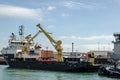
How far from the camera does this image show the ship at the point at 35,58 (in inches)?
2475

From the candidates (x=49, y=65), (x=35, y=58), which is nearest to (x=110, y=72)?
(x=49, y=65)

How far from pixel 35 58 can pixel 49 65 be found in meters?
8.22

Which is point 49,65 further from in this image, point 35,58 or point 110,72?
point 110,72

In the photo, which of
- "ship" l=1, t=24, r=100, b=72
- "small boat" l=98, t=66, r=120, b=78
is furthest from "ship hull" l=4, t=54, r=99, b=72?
"small boat" l=98, t=66, r=120, b=78

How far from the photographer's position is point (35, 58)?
2950 inches

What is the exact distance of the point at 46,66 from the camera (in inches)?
2680

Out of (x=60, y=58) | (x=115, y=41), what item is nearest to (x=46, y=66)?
(x=60, y=58)

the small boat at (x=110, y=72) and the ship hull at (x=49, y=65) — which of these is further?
the ship hull at (x=49, y=65)

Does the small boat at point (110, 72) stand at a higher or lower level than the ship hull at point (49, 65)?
lower

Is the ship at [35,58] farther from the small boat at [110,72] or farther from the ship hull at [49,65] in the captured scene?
the small boat at [110,72]

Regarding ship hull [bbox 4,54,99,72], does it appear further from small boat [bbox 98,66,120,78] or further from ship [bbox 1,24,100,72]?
small boat [bbox 98,66,120,78]

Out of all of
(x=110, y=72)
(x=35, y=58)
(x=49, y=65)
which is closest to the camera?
(x=110, y=72)

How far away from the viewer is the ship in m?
62.9

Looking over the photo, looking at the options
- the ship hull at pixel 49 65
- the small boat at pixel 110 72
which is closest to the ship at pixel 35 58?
the ship hull at pixel 49 65
